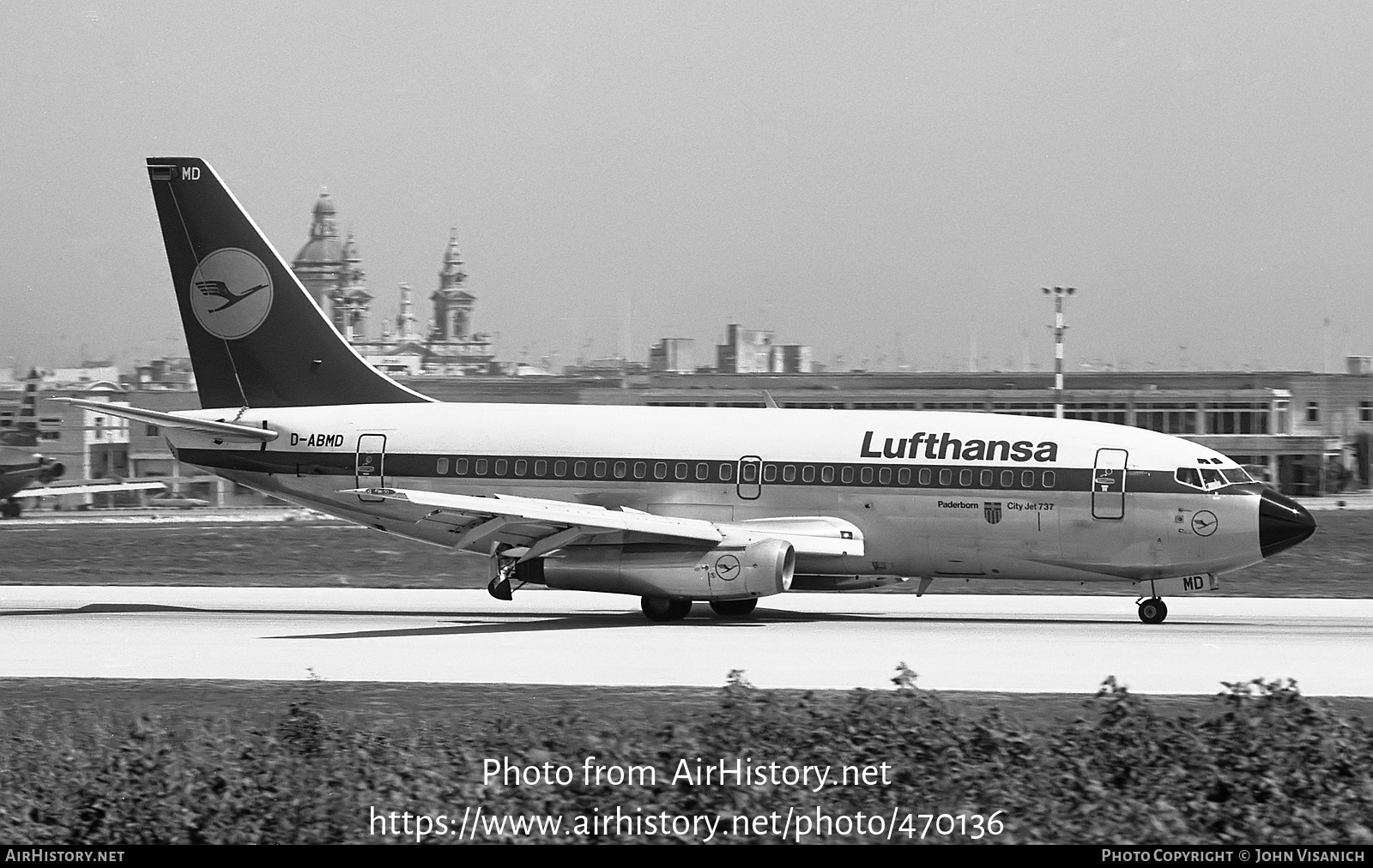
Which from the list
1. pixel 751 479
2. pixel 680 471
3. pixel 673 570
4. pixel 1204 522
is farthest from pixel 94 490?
pixel 1204 522

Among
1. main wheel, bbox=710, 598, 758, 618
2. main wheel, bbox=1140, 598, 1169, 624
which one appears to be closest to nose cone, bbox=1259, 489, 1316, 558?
main wheel, bbox=1140, 598, 1169, 624

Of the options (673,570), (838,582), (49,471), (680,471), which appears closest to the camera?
(673,570)

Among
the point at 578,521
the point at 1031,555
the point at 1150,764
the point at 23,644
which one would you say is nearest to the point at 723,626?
the point at 578,521

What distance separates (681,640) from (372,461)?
8.77m

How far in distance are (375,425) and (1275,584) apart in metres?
21.1

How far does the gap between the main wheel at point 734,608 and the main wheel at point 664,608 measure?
113 cm

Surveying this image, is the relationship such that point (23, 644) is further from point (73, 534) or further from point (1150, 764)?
point (73, 534)

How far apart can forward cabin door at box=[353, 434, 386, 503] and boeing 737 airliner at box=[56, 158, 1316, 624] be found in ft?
0.13

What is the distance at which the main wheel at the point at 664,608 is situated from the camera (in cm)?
2912

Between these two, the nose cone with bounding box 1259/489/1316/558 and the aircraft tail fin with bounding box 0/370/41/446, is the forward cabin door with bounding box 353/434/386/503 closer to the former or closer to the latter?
the nose cone with bounding box 1259/489/1316/558

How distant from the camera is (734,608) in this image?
100.0ft

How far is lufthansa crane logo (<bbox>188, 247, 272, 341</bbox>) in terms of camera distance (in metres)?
33.4

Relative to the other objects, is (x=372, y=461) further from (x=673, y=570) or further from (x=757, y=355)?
(x=757, y=355)
